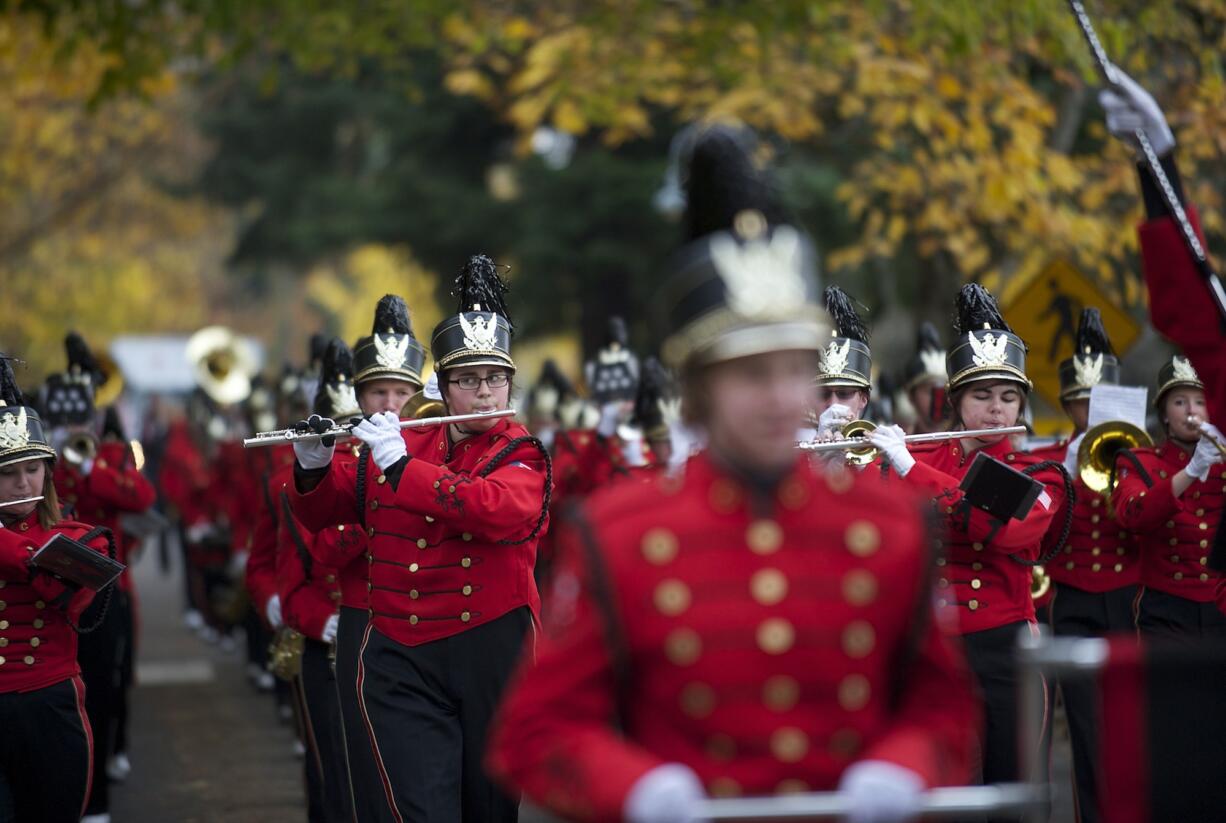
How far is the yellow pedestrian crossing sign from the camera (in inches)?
472

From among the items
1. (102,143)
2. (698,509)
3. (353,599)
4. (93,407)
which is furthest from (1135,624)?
(102,143)

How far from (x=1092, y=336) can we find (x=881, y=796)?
23.6ft

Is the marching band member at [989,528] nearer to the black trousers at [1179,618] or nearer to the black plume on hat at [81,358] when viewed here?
the black trousers at [1179,618]

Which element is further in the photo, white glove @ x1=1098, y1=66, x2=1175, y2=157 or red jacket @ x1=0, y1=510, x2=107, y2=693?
red jacket @ x1=0, y1=510, x2=107, y2=693

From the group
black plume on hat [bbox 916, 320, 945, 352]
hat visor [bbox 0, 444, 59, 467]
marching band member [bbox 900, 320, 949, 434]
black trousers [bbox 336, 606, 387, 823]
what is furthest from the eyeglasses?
black plume on hat [bbox 916, 320, 945, 352]

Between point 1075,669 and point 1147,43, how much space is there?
11.7m

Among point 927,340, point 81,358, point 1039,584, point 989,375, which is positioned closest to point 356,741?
point 989,375

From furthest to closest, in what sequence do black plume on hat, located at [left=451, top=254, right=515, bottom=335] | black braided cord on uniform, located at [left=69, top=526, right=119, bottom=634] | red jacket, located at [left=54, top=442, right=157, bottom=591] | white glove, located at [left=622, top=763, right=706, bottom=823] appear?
1. red jacket, located at [left=54, top=442, right=157, bottom=591]
2. black braided cord on uniform, located at [left=69, top=526, right=119, bottom=634]
3. black plume on hat, located at [left=451, top=254, right=515, bottom=335]
4. white glove, located at [left=622, top=763, right=706, bottom=823]

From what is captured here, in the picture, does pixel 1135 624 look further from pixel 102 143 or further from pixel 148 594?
pixel 102 143

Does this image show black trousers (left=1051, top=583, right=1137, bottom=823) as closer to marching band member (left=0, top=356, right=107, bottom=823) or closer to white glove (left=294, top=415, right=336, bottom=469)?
white glove (left=294, top=415, right=336, bottom=469)

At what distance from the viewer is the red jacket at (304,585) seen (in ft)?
28.1

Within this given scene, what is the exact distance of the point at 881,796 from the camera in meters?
3.46

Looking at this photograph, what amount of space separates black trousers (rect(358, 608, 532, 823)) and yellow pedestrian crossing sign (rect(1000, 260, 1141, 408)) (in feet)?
19.5

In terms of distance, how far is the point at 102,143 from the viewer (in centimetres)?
3309
